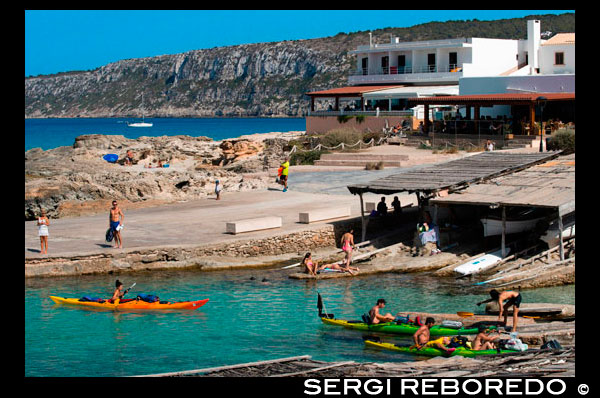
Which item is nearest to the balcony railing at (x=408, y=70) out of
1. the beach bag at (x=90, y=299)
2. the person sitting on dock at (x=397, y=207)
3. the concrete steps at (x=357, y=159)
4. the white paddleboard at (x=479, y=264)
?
the concrete steps at (x=357, y=159)

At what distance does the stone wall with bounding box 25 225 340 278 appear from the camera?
23.5m

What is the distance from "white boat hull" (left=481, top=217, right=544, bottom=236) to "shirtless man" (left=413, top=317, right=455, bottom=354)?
27.7 ft

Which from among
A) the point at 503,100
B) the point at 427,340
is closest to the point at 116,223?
the point at 427,340

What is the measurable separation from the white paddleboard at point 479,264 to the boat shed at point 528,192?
1.60 ft

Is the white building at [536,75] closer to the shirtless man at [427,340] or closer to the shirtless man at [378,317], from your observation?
the shirtless man at [378,317]

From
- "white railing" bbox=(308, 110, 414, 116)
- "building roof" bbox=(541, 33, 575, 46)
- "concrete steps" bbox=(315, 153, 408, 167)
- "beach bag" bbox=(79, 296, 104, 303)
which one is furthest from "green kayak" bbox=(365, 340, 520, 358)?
"building roof" bbox=(541, 33, 575, 46)

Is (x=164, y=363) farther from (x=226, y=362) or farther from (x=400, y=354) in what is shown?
(x=400, y=354)

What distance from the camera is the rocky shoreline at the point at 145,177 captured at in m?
30.9

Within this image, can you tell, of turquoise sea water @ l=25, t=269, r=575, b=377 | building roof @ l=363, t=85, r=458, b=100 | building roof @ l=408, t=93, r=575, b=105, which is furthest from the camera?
building roof @ l=363, t=85, r=458, b=100

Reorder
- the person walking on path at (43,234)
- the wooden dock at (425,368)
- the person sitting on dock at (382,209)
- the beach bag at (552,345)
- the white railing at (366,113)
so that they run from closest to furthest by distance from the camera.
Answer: the wooden dock at (425,368) → the beach bag at (552,345) → the person walking on path at (43,234) → the person sitting on dock at (382,209) → the white railing at (366,113)

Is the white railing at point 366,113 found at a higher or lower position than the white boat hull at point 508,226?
higher

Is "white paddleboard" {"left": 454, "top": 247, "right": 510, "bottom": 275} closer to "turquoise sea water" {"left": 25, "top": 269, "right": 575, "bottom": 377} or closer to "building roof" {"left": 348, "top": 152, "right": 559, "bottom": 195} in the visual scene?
"turquoise sea water" {"left": 25, "top": 269, "right": 575, "bottom": 377}

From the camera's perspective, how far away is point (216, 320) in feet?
65.0

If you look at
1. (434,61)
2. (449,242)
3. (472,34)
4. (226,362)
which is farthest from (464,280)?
(472,34)
